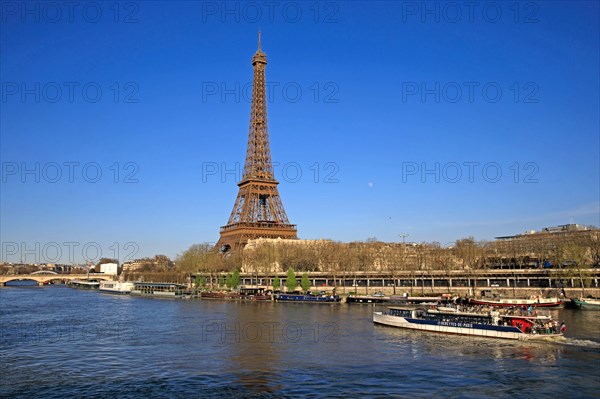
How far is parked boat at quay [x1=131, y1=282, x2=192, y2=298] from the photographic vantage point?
102 meters

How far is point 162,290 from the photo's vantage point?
112 meters

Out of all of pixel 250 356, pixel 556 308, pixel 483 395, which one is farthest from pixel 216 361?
pixel 556 308

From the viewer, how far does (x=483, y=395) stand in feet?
84.1

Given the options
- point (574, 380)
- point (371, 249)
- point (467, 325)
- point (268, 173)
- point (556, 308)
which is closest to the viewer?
point (574, 380)

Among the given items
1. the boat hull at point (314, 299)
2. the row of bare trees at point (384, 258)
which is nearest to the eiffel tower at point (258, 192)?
the row of bare trees at point (384, 258)

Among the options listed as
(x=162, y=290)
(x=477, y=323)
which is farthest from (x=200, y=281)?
(x=477, y=323)

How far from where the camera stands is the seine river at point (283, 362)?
26688mm

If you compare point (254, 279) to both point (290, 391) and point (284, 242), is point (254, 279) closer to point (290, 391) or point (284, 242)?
point (284, 242)

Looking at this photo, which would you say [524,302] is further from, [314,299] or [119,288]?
[119,288]

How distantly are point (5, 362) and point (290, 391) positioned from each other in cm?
1953

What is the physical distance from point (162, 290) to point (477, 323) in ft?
265

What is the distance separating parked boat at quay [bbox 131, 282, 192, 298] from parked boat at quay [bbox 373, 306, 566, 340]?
5679cm

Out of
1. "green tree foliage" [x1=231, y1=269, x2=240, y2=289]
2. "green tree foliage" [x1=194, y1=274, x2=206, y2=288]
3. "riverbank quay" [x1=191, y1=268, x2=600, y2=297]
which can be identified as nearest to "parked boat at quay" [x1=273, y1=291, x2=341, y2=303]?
"riverbank quay" [x1=191, y1=268, x2=600, y2=297]

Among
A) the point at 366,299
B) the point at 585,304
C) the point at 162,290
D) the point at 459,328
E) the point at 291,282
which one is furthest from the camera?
the point at 162,290
